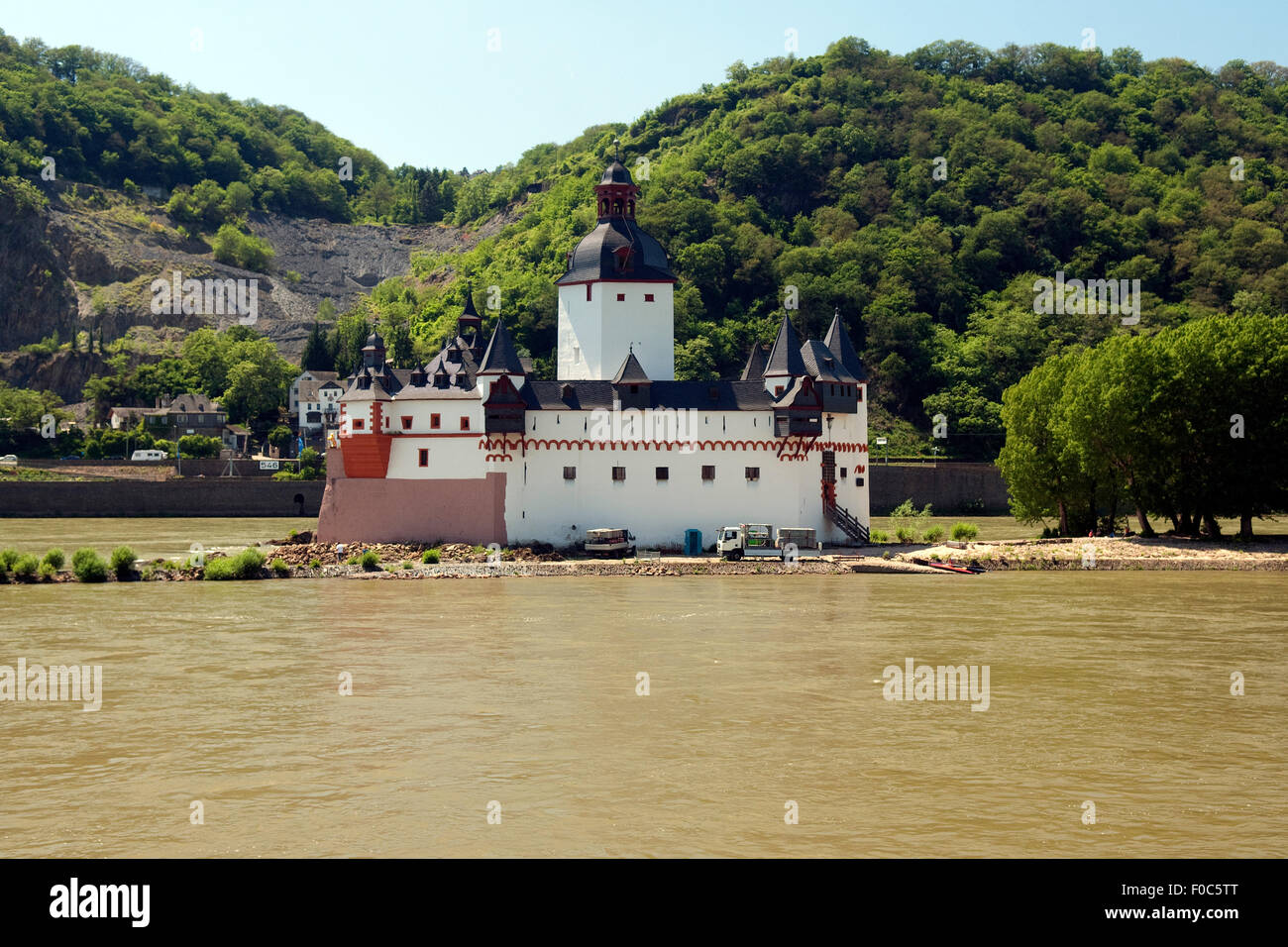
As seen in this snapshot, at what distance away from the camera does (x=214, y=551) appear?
5909cm

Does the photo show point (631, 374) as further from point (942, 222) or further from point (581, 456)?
point (942, 222)

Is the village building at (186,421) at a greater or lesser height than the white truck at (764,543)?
greater

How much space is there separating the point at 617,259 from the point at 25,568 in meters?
32.0

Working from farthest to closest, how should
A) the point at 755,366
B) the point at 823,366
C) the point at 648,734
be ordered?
the point at 755,366 < the point at 823,366 < the point at 648,734

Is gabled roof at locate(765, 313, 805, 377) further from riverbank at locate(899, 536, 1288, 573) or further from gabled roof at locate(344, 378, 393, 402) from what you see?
gabled roof at locate(344, 378, 393, 402)

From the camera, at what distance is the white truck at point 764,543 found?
5856 centimetres

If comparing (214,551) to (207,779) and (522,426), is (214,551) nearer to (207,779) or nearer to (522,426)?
(522,426)

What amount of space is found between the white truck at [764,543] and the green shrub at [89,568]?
25.4 meters

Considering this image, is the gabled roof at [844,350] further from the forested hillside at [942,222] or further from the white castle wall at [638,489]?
the forested hillside at [942,222]

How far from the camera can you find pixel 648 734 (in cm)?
2389

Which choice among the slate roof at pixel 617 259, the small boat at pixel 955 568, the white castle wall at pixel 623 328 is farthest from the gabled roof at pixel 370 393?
the small boat at pixel 955 568

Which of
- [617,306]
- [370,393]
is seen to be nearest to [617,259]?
[617,306]

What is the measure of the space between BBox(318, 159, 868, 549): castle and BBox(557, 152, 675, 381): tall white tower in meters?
4.03

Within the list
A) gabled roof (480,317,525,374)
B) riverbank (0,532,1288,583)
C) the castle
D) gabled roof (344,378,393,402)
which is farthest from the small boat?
gabled roof (344,378,393,402)
